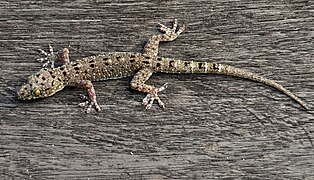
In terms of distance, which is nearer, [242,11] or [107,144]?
[107,144]

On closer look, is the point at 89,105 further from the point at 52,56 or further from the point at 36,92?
the point at 52,56

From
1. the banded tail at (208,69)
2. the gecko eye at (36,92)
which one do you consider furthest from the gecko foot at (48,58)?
the banded tail at (208,69)

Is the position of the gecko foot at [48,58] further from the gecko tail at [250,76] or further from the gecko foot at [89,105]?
the gecko tail at [250,76]

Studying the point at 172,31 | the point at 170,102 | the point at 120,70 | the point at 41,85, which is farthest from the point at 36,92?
the point at 172,31

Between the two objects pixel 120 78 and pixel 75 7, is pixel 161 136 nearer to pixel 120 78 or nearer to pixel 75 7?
pixel 120 78

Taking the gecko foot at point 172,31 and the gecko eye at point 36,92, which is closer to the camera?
the gecko eye at point 36,92

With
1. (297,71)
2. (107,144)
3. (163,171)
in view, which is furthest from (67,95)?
(297,71)
